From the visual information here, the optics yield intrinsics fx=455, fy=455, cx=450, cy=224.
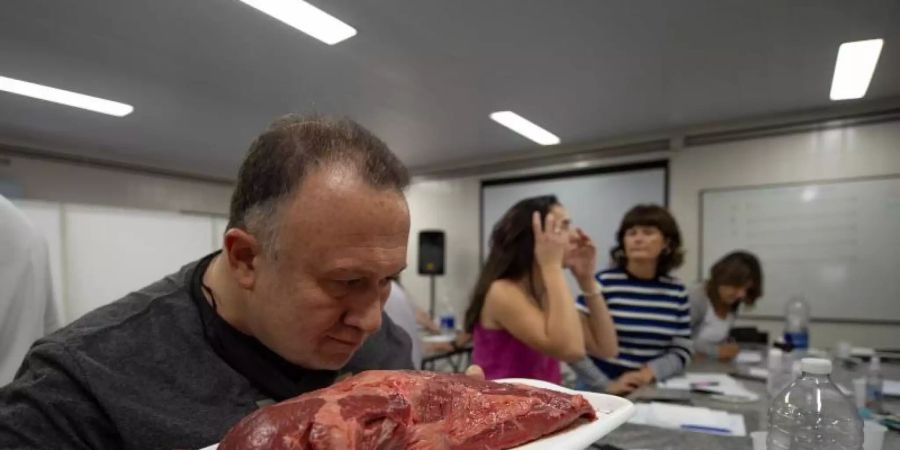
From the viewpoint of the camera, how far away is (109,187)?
237 inches

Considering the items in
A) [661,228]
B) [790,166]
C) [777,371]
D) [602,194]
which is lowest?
[777,371]

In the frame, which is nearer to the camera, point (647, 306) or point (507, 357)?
point (507, 357)

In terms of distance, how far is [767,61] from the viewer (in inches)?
124

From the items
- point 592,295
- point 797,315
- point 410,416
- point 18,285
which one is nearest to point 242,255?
point 410,416

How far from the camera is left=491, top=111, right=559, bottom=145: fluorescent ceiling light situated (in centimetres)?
436

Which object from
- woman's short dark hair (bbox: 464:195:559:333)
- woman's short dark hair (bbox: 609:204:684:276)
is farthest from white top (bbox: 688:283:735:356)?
woman's short dark hair (bbox: 464:195:559:333)

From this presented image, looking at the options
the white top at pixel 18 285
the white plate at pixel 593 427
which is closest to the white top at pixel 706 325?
the white plate at pixel 593 427

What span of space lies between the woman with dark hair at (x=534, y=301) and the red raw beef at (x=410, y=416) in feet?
2.80

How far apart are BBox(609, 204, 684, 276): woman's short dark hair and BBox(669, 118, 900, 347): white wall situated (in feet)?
9.59

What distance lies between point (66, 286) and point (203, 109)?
6.92ft

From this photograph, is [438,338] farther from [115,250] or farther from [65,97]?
[65,97]

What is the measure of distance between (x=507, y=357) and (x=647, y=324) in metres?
0.87

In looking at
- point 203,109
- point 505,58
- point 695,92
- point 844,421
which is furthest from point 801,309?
point 203,109

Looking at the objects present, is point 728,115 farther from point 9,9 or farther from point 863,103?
point 9,9
